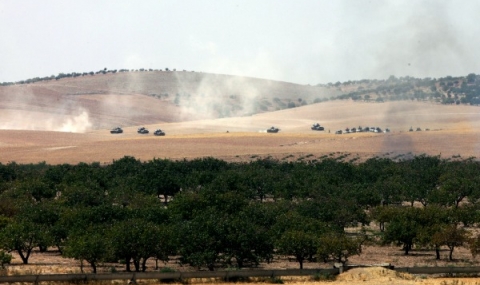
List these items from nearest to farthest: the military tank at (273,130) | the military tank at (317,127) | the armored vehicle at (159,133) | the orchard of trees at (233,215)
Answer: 1. the orchard of trees at (233,215)
2. the armored vehicle at (159,133)
3. the military tank at (273,130)
4. the military tank at (317,127)

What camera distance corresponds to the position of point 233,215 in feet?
176

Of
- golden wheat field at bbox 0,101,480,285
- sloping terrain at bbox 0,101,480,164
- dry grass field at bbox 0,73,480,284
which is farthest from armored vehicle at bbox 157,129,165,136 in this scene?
golden wheat field at bbox 0,101,480,285

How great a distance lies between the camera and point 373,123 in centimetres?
17750

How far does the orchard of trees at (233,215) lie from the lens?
4428cm

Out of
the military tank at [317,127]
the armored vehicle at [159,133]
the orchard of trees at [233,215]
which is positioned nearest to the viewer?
the orchard of trees at [233,215]

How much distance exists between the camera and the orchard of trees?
44281mm

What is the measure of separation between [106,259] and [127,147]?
10043 centimetres

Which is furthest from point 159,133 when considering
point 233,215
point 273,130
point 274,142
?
point 233,215

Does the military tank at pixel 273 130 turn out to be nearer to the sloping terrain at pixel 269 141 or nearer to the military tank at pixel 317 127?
the sloping terrain at pixel 269 141

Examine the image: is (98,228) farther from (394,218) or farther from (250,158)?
(250,158)

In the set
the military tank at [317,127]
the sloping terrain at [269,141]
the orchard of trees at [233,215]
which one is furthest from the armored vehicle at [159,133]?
the orchard of trees at [233,215]

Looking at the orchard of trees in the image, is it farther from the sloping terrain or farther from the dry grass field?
the sloping terrain

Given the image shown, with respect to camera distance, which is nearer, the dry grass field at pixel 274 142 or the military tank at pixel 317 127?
the dry grass field at pixel 274 142

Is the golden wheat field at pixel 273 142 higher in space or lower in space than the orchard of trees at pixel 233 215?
higher
